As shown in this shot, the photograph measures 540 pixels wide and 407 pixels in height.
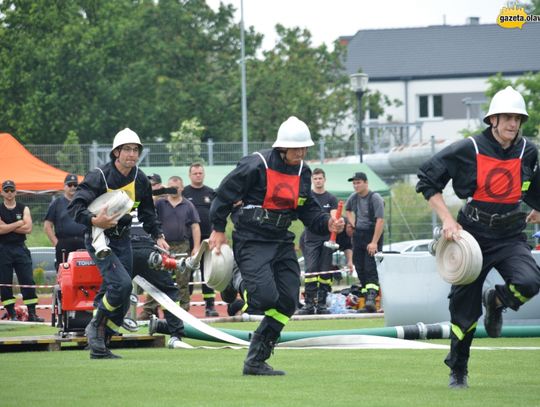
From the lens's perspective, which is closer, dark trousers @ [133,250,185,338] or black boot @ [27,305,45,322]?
dark trousers @ [133,250,185,338]

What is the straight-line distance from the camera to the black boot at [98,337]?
11.8m

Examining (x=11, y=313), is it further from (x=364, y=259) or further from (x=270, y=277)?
(x=270, y=277)

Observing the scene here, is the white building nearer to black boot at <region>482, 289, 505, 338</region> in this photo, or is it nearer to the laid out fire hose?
the laid out fire hose

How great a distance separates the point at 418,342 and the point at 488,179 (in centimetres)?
395

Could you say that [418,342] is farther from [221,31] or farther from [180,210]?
[221,31]

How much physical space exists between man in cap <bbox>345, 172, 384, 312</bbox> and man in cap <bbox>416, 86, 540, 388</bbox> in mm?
9688

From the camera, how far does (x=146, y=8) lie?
57.1 meters

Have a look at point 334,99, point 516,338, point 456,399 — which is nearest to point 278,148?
point 456,399

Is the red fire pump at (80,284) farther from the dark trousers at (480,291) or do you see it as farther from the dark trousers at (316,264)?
the dark trousers at (316,264)

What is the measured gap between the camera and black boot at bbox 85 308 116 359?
38.8ft

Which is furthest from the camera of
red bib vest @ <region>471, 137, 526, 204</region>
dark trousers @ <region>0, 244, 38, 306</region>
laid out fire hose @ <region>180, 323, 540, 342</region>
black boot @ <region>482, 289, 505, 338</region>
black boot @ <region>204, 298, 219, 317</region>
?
dark trousers @ <region>0, 244, 38, 306</region>

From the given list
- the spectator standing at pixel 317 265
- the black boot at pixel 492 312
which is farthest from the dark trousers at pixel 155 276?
the spectator standing at pixel 317 265

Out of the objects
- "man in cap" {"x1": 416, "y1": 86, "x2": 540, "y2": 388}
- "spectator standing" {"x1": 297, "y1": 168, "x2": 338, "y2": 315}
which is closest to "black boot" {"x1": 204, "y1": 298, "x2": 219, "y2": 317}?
"spectator standing" {"x1": 297, "y1": 168, "x2": 338, "y2": 315}

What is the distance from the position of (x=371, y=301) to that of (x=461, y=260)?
10262 mm
